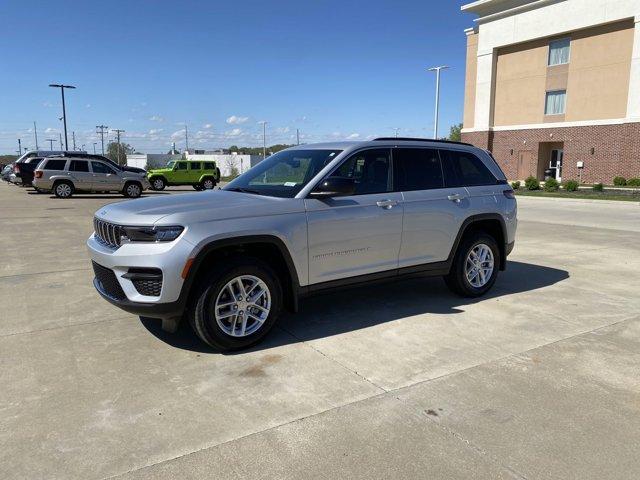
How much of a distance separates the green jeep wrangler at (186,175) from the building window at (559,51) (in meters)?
24.4

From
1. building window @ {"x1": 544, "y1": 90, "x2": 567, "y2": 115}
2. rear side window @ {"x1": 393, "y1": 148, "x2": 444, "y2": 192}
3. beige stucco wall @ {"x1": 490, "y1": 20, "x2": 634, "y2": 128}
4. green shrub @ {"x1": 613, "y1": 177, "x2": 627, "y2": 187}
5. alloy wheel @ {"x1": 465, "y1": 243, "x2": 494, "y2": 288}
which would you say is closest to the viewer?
rear side window @ {"x1": 393, "y1": 148, "x2": 444, "y2": 192}

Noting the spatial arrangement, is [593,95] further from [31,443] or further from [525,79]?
[31,443]

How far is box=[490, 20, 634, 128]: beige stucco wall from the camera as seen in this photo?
32500 mm

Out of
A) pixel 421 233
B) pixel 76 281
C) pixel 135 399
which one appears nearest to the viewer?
pixel 135 399

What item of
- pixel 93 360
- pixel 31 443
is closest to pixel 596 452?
pixel 31 443

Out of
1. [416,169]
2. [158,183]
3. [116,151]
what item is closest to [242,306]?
[416,169]

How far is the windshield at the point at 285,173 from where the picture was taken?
4.94 meters

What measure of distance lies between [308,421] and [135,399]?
4.00 feet

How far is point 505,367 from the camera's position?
Result: 413 cm

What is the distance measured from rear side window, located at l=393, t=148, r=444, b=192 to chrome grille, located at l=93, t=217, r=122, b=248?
108 inches

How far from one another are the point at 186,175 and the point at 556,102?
25.8 m

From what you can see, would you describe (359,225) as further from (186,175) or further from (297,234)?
(186,175)

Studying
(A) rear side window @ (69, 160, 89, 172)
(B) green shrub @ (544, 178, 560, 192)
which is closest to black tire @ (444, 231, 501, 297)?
(A) rear side window @ (69, 160, 89, 172)

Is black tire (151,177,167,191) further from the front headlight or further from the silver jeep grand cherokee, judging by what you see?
the front headlight
